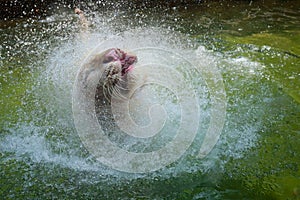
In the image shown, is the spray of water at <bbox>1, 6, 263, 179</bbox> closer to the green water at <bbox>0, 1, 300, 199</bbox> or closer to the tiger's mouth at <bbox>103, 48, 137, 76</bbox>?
the green water at <bbox>0, 1, 300, 199</bbox>

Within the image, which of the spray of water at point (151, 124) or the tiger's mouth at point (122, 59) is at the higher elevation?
the tiger's mouth at point (122, 59)

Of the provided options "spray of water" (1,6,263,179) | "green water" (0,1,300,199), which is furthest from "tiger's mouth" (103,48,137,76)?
"green water" (0,1,300,199)

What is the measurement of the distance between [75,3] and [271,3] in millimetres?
3130

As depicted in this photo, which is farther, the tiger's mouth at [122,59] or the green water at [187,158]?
the tiger's mouth at [122,59]

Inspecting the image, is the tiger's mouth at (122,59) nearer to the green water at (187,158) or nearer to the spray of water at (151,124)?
the spray of water at (151,124)

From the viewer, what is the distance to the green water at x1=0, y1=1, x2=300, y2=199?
2.94 metres

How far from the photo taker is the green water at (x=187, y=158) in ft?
9.64

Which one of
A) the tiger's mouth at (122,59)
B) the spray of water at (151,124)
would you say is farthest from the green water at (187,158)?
the tiger's mouth at (122,59)

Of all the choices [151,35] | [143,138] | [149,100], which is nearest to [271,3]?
[151,35]

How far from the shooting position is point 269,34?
16.8 ft

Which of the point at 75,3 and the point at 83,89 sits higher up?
the point at 75,3

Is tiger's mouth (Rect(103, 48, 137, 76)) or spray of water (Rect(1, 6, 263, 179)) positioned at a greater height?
tiger's mouth (Rect(103, 48, 137, 76))

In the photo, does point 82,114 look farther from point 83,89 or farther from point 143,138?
point 143,138

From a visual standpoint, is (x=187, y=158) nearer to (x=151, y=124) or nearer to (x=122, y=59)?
(x=151, y=124)
